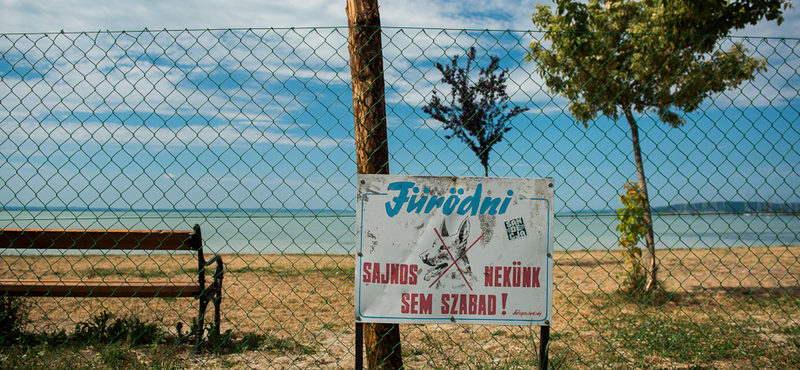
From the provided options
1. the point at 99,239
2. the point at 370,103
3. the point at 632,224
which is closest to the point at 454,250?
the point at 370,103

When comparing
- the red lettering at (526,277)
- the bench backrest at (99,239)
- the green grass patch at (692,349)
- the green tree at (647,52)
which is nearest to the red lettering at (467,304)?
the red lettering at (526,277)

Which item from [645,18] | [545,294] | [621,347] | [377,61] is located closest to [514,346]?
[621,347]

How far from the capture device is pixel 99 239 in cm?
317

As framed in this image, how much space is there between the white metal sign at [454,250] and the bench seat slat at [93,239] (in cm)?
195

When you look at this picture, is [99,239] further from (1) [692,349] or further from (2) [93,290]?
(1) [692,349]

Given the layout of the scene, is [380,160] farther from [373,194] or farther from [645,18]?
[645,18]

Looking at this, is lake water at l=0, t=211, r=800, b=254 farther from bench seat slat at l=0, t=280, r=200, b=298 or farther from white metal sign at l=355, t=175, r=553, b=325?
bench seat slat at l=0, t=280, r=200, b=298

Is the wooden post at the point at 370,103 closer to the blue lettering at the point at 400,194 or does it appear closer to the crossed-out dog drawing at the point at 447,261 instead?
the blue lettering at the point at 400,194

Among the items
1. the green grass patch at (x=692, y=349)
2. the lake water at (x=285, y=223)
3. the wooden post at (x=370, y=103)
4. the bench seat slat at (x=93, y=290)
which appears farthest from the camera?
the bench seat slat at (x=93, y=290)

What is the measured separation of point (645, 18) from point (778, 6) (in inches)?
75.5

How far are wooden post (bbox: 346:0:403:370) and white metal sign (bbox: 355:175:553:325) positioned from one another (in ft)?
0.71

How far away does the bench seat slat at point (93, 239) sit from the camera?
3154 millimetres

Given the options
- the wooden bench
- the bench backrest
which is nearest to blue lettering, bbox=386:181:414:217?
the wooden bench

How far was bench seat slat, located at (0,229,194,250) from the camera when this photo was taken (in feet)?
10.3
